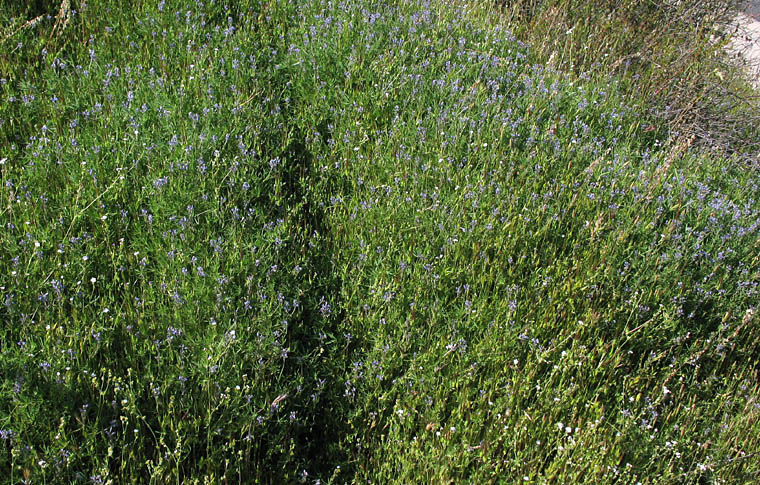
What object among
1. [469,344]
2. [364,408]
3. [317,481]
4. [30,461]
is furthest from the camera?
[469,344]

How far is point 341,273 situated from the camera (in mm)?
3604

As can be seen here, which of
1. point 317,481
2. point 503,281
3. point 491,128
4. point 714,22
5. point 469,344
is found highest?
point 714,22

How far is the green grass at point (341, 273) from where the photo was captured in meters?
2.75

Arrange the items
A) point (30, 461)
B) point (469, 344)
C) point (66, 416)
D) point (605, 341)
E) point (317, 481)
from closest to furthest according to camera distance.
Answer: point (30, 461) → point (66, 416) → point (317, 481) → point (469, 344) → point (605, 341)

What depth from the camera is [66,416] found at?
8.30 feet

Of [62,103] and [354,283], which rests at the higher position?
[62,103]

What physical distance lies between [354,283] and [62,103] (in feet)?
→ 7.35

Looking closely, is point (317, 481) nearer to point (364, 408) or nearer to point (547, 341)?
point (364, 408)

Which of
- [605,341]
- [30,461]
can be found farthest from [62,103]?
[605,341]

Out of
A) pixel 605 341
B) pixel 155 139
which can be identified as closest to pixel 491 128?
Result: pixel 605 341

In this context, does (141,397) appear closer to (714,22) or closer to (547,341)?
(547,341)

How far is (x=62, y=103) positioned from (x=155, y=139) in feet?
2.67

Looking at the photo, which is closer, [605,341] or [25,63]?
[605,341]

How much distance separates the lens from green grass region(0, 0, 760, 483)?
2.75 m
